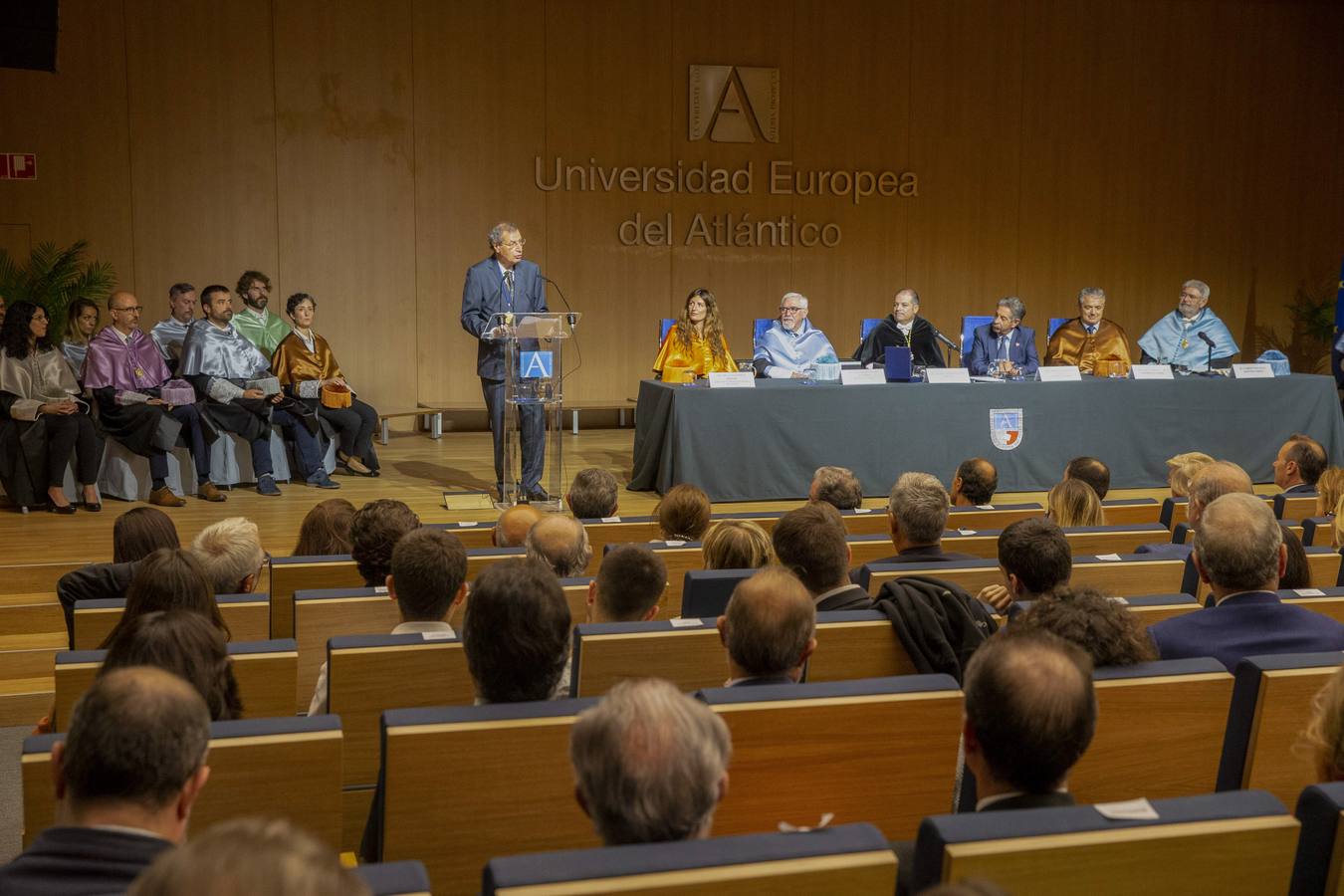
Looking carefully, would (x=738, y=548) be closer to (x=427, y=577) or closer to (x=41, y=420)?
(x=427, y=577)

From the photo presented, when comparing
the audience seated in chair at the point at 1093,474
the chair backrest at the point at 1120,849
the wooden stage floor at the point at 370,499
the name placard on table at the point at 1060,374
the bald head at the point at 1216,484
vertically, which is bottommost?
the wooden stage floor at the point at 370,499

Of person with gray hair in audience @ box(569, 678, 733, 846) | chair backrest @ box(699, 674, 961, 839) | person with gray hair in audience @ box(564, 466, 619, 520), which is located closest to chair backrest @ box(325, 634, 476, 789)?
chair backrest @ box(699, 674, 961, 839)

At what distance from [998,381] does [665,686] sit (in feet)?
20.7

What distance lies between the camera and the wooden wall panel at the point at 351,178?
9523 millimetres

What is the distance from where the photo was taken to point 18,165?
8.94 m

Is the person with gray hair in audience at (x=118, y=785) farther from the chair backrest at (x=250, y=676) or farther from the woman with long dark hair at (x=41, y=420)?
the woman with long dark hair at (x=41, y=420)

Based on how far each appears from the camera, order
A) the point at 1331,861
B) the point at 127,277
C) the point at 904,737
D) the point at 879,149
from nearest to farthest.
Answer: the point at 1331,861 < the point at 904,737 < the point at 127,277 < the point at 879,149

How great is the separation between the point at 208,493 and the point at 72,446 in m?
0.73

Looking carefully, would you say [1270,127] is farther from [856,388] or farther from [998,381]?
[856,388]

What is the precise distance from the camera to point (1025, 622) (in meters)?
2.24

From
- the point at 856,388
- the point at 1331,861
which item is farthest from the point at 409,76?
the point at 1331,861

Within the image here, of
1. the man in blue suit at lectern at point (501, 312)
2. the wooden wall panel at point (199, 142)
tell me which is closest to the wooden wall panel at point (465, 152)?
the wooden wall panel at point (199, 142)

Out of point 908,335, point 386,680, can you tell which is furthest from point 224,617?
point 908,335

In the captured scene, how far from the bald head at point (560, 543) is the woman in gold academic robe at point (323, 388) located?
4546 mm
